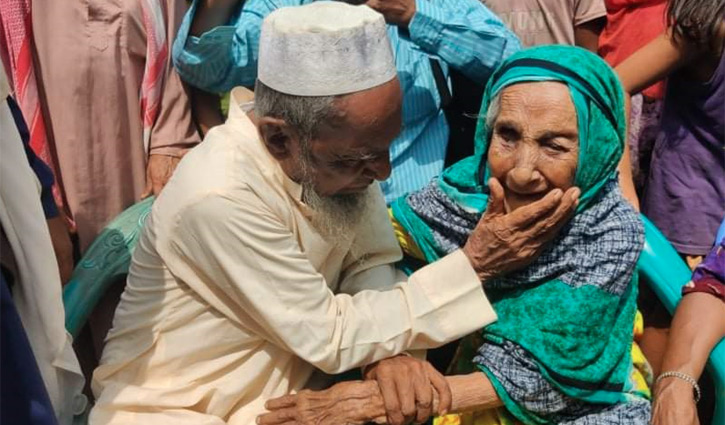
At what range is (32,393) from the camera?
186 cm

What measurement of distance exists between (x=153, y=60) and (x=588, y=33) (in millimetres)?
1825

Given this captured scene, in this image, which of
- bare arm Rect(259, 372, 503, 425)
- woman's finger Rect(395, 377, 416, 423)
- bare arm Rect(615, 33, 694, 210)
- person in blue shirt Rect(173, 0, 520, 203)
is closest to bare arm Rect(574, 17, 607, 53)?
bare arm Rect(615, 33, 694, 210)

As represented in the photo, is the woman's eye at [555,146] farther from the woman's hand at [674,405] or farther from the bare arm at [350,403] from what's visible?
the woman's hand at [674,405]

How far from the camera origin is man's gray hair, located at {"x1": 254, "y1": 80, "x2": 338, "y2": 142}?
2111 millimetres

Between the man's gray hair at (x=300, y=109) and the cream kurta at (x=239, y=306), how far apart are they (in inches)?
4.8

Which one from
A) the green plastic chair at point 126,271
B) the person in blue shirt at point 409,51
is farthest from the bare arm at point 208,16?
the green plastic chair at point 126,271

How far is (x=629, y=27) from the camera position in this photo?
374 cm

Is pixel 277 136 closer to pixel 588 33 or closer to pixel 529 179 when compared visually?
pixel 529 179

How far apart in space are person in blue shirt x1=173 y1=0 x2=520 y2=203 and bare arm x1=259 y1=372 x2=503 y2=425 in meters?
0.92

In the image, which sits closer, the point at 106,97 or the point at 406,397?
the point at 406,397

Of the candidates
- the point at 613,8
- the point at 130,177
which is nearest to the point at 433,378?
the point at 130,177

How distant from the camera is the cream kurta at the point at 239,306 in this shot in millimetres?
2186

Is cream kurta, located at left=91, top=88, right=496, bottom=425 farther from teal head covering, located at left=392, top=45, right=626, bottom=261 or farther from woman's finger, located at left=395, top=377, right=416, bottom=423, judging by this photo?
teal head covering, located at left=392, top=45, right=626, bottom=261

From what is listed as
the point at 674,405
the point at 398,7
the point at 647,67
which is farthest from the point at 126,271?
the point at 647,67
